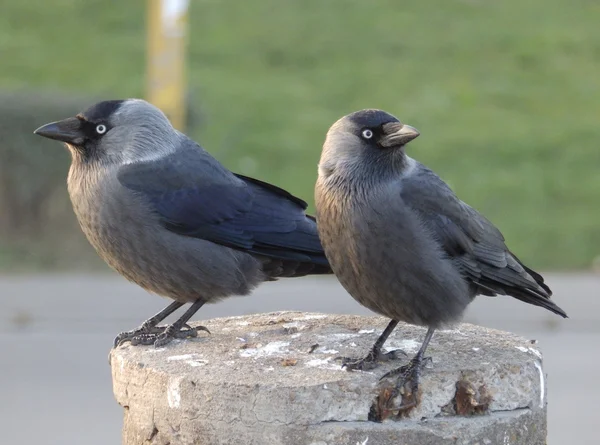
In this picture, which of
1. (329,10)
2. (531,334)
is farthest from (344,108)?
(531,334)

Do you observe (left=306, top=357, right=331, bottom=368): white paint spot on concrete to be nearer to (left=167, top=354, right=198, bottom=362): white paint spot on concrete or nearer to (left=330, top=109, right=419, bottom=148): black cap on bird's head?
(left=167, top=354, right=198, bottom=362): white paint spot on concrete

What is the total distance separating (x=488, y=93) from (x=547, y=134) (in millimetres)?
1576

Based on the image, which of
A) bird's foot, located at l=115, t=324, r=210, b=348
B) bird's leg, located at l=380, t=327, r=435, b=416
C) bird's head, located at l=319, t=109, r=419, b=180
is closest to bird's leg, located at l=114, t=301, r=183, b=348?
bird's foot, located at l=115, t=324, r=210, b=348

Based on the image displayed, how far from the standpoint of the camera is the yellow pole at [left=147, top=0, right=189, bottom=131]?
11.8 metres

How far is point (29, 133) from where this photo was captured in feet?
39.7

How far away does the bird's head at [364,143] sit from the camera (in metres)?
4.42

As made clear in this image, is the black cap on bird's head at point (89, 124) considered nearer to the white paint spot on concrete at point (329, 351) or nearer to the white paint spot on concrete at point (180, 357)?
the white paint spot on concrete at point (180, 357)

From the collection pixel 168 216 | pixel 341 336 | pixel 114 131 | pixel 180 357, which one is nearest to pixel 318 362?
pixel 341 336

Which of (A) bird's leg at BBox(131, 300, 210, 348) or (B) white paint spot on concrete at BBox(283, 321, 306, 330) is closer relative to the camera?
(A) bird's leg at BBox(131, 300, 210, 348)

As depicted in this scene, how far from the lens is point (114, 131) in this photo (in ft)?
Result: 17.0

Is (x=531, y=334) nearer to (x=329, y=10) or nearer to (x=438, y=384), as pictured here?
(x=438, y=384)

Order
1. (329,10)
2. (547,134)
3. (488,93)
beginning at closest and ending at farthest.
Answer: (547,134) → (488,93) → (329,10)

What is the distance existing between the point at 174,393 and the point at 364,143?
1.21 m

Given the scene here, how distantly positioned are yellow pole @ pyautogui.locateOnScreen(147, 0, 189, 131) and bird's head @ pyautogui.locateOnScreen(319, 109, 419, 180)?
740cm
